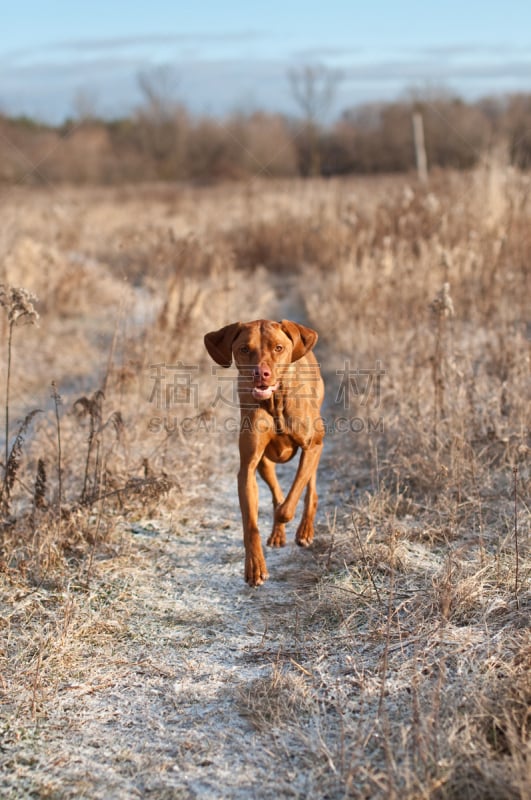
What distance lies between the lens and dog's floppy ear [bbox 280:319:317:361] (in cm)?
373

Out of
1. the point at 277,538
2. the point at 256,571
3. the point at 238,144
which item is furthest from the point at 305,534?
the point at 238,144

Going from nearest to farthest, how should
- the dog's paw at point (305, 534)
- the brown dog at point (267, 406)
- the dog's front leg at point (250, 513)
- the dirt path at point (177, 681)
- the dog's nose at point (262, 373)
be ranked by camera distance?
the dirt path at point (177, 681) < the dog's nose at point (262, 373) < the brown dog at point (267, 406) < the dog's front leg at point (250, 513) < the dog's paw at point (305, 534)

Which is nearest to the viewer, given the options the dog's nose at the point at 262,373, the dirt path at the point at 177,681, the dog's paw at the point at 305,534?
the dirt path at the point at 177,681

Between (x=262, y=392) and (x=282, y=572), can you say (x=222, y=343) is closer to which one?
(x=262, y=392)

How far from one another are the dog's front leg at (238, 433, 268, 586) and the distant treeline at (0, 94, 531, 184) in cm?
1885

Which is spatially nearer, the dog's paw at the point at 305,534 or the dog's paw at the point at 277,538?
the dog's paw at the point at 277,538

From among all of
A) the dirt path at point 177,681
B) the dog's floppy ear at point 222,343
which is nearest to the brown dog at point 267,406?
the dog's floppy ear at point 222,343

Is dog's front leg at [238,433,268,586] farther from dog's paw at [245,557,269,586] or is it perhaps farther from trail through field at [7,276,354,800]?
trail through field at [7,276,354,800]

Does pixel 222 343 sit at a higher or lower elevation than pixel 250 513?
higher

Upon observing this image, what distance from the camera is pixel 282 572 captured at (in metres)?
4.00

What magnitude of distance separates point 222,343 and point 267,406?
0.36m

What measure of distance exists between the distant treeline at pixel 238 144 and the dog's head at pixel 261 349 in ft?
61.0

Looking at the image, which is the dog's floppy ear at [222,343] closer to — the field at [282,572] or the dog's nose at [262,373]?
the dog's nose at [262,373]

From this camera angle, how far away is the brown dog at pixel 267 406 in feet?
11.7
